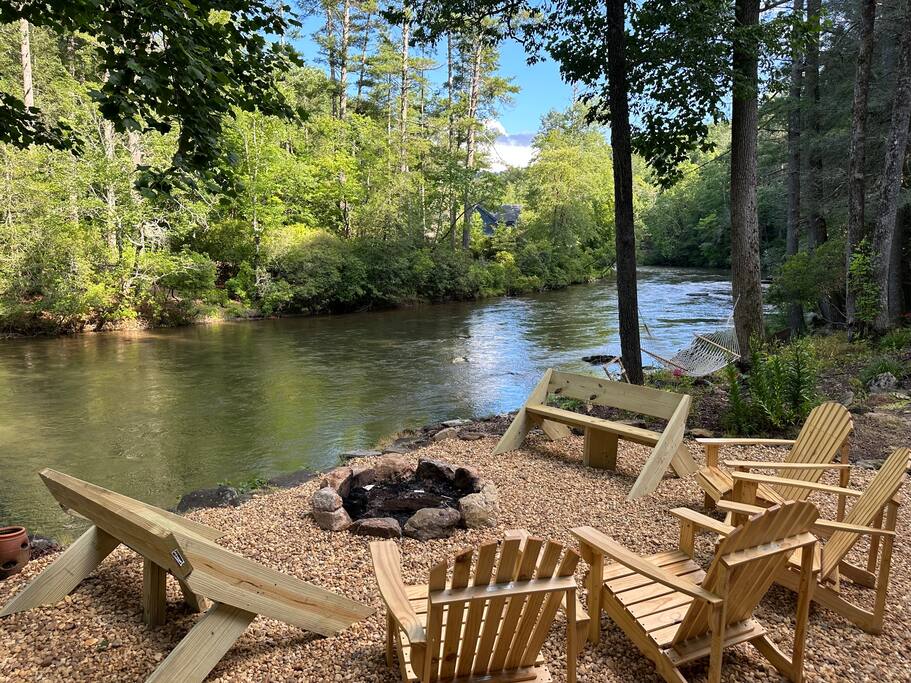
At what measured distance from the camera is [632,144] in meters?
7.39

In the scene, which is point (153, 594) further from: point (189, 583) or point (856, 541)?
point (856, 541)

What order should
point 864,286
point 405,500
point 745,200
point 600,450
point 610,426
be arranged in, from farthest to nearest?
point 864,286 < point 745,200 < point 600,450 < point 610,426 < point 405,500

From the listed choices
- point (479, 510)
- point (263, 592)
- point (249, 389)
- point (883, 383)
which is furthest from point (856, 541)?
point (249, 389)

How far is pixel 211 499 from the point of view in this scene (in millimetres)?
5477

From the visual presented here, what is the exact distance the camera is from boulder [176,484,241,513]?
17.2ft

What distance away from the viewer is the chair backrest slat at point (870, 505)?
117 inches

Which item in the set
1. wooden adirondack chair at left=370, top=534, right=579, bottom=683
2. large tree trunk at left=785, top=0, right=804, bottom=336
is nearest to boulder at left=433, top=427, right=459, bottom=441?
wooden adirondack chair at left=370, top=534, right=579, bottom=683

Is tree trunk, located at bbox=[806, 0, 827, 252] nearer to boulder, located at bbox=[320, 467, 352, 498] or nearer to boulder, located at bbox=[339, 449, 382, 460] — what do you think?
boulder, located at bbox=[339, 449, 382, 460]

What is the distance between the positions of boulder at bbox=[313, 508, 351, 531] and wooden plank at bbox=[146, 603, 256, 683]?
1.40 meters

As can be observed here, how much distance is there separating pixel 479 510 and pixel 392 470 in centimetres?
103

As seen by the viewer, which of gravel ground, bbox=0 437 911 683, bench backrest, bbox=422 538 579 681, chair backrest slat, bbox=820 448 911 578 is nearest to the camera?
bench backrest, bbox=422 538 579 681

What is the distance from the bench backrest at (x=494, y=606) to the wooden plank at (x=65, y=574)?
1.99 metres

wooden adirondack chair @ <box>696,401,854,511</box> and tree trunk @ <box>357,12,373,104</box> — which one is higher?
tree trunk @ <box>357,12,373,104</box>

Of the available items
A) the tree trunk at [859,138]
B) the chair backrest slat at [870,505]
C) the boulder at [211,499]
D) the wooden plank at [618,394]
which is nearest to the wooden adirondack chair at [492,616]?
the chair backrest slat at [870,505]
